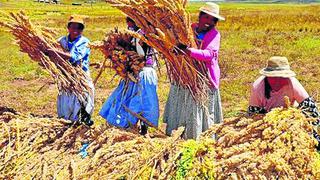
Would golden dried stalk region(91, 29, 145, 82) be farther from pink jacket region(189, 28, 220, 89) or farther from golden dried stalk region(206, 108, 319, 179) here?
golden dried stalk region(206, 108, 319, 179)

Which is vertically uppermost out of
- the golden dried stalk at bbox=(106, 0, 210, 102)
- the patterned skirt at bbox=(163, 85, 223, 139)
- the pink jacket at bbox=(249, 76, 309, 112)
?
the golden dried stalk at bbox=(106, 0, 210, 102)

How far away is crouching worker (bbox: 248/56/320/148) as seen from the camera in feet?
12.4

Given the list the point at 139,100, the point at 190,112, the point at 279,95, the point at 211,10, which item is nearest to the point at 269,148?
the point at 279,95

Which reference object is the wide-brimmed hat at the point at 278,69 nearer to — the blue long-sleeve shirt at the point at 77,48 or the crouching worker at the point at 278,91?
the crouching worker at the point at 278,91

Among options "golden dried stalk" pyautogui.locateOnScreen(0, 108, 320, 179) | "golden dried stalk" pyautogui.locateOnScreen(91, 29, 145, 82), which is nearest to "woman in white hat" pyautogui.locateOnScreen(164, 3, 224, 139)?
"golden dried stalk" pyautogui.locateOnScreen(91, 29, 145, 82)

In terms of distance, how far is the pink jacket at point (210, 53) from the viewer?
4.20m

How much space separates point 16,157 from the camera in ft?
12.2

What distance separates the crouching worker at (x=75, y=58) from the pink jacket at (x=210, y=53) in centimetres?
132

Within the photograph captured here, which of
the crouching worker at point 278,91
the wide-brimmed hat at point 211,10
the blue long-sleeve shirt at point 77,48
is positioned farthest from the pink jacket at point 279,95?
the blue long-sleeve shirt at point 77,48

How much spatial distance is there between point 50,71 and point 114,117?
2.42 ft

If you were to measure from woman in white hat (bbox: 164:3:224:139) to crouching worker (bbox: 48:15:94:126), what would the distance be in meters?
0.97

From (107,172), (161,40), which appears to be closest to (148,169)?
(107,172)

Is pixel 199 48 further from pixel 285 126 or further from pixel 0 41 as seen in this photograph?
pixel 0 41

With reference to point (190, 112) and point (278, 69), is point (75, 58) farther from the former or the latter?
point (278, 69)
